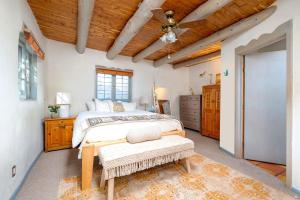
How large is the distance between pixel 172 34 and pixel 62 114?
297cm

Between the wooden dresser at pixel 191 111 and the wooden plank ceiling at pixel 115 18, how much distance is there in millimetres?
2053

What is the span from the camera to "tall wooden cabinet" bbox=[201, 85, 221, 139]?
4.02 meters

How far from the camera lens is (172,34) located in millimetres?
2285

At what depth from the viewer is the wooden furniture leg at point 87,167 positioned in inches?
70.0

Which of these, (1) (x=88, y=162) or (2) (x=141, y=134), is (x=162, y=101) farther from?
(1) (x=88, y=162)

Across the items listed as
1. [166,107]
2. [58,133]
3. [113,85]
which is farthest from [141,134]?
[166,107]

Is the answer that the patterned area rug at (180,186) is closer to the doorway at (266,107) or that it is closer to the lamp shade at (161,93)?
the doorway at (266,107)

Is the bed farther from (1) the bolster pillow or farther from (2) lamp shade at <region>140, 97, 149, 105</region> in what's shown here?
(2) lamp shade at <region>140, 97, 149, 105</region>

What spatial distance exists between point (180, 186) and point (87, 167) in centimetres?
120

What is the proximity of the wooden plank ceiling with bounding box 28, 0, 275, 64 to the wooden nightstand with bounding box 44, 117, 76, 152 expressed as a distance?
1949 mm

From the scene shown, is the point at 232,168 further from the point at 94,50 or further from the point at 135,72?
the point at 94,50

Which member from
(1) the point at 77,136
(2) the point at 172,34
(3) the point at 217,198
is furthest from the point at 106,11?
(3) the point at 217,198

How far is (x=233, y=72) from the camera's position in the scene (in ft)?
9.46

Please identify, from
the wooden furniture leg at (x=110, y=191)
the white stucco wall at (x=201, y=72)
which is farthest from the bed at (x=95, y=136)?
the white stucco wall at (x=201, y=72)
